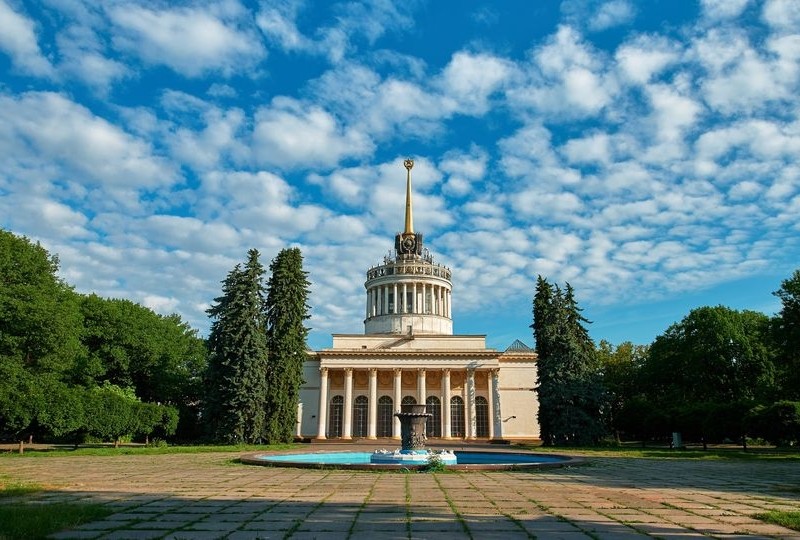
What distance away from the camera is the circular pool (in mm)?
16312

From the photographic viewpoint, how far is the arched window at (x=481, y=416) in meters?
52.9

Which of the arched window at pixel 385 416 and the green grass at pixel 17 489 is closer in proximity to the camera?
the green grass at pixel 17 489

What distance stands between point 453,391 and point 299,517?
47.7 m

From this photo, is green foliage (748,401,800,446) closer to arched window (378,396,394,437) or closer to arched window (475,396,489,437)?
arched window (475,396,489,437)

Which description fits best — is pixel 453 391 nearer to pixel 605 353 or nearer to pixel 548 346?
pixel 548 346

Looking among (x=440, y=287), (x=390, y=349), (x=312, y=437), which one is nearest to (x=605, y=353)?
(x=440, y=287)

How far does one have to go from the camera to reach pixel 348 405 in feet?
172

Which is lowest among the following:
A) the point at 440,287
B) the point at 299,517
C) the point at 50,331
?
the point at 299,517

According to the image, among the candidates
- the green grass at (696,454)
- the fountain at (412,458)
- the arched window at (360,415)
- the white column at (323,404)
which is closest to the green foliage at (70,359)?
the white column at (323,404)

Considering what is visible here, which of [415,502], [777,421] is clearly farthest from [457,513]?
[777,421]

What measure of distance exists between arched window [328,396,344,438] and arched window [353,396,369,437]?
135cm

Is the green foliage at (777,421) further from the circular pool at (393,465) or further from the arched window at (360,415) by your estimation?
the arched window at (360,415)

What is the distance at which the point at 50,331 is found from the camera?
1181 inches

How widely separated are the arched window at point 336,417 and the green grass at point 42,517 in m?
46.1
